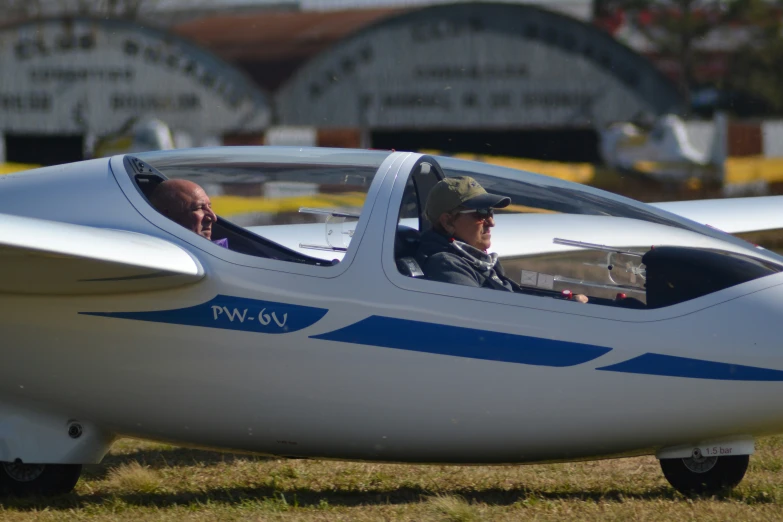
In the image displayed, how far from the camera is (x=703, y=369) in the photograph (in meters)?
4.62

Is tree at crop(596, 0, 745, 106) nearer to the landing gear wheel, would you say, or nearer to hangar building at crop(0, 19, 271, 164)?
hangar building at crop(0, 19, 271, 164)

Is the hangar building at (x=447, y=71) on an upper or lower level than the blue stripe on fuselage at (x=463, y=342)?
upper

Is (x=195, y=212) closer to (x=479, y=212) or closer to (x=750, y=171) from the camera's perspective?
(x=479, y=212)

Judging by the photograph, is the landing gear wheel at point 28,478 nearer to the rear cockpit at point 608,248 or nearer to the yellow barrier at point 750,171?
the rear cockpit at point 608,248

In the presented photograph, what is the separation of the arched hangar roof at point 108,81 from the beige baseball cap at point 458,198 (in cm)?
2022

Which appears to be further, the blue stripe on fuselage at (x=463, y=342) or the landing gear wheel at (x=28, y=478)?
the landing gear wheel at (x=28, y=478)

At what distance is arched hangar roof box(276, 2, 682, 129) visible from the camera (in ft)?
88.1

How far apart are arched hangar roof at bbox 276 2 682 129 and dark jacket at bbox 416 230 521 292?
21664mm

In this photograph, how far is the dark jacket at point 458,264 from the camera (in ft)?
15.9

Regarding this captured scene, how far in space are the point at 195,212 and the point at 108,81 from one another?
21.6 metres

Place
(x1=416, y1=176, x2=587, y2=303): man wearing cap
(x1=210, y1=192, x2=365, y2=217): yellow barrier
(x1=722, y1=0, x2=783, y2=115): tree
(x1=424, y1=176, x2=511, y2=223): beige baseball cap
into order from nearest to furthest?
(x1=416, y1=176, x2=587, y2=303): man wearing cap, (x1=424, y1=176, x2=511, y2=223): beige baseball cap, (x1=210, y1=192, x2=365, y2=217): yellow barrier, (x1=722, y1=0, x2=783, y2=115): tree

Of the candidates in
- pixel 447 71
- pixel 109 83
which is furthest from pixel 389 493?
pixel 447 71


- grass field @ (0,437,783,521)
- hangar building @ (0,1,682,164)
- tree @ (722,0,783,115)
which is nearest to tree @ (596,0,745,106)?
tree @ (722,0,783,115)

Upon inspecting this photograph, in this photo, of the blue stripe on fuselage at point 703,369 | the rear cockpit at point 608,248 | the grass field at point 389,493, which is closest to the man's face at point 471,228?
the rear cockpit at point 608,248
